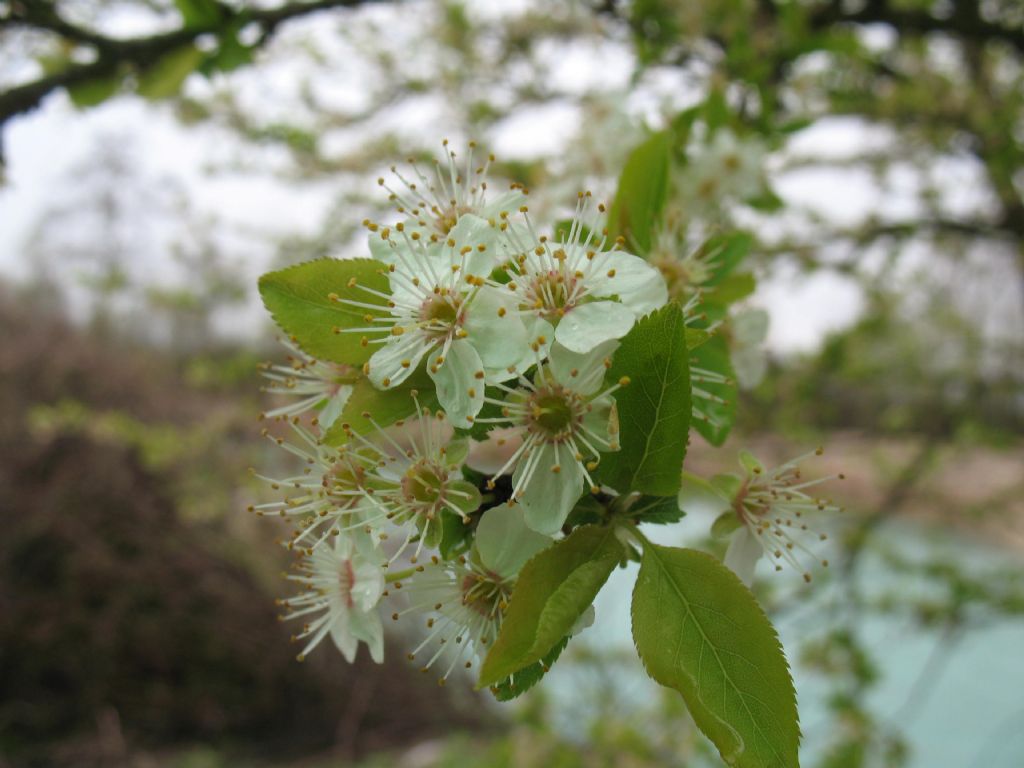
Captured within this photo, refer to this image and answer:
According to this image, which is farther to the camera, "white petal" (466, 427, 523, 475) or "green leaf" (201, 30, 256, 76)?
"green leaf" (201, 30, 256, 76)

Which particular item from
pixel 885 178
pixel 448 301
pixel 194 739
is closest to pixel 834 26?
pixel 885 178

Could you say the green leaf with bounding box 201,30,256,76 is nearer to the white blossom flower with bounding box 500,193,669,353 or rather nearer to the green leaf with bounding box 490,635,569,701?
the white blossom flower with bounding box 500,193,669,353

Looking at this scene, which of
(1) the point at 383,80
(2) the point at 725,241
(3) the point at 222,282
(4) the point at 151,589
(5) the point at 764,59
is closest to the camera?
(2) the point at 725,241

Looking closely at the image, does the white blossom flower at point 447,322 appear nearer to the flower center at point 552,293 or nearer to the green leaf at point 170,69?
the flower center at point 552,293

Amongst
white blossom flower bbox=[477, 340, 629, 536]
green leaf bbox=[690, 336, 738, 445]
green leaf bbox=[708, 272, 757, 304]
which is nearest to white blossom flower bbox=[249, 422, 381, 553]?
white blossom flower bbox=[477, 340, 629, 536]

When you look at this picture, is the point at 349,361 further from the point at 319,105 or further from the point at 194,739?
the point at 194,739

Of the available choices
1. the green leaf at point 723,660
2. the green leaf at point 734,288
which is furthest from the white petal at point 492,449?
the green leaf at point 734,288
